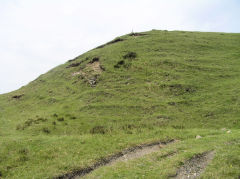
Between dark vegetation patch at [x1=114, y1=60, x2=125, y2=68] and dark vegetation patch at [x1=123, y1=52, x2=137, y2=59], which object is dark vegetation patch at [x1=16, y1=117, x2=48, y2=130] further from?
dark vegetation patch at [x1=123, y1=52, x2=137, y2=59]

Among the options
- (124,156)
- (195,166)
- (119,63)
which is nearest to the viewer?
(195,166)

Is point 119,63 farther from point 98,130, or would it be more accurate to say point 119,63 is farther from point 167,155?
point 167,155

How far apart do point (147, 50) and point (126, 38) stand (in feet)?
32.3

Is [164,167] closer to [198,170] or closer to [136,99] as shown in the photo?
[198,170]

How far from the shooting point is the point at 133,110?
23.5m

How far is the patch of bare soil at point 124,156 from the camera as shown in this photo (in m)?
12.9

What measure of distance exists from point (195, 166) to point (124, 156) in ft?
17.7

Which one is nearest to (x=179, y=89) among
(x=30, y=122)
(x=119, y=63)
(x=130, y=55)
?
(x=119, y=63)

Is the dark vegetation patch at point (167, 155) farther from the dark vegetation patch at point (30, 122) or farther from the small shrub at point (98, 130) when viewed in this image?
the dark vegetation patch at point (30, 122)

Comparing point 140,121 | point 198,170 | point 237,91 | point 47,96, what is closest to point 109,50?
point 47,96

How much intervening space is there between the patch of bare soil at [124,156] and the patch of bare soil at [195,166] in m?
3.43

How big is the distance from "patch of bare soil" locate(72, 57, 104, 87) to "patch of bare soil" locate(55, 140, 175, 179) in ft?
58.9

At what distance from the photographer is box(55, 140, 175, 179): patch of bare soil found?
12852 millimetres

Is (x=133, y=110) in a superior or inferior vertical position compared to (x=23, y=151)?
superior
